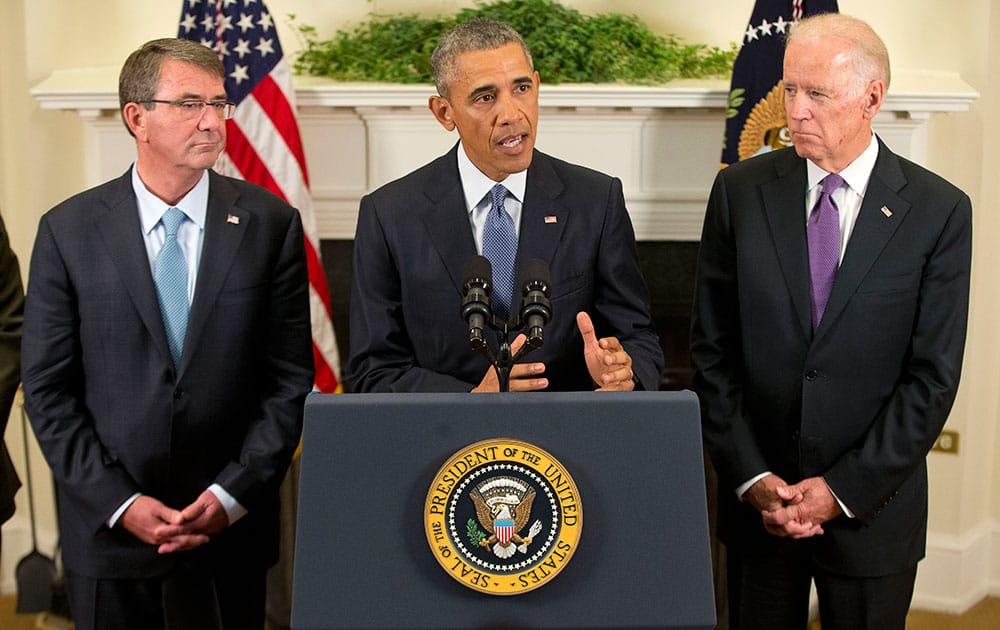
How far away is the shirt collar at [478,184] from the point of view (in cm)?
246

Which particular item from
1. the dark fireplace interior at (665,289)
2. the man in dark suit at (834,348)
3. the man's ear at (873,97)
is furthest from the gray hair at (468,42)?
the dark fireplace interior at (665,289)

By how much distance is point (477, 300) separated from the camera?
68.7 inches

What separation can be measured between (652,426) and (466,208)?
0.90 m

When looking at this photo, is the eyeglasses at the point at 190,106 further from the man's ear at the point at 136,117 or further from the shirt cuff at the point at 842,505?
the shirt cuff at the point at 842,505

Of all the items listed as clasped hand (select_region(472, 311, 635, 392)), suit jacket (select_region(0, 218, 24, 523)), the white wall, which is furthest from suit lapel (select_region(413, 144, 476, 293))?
the white wall

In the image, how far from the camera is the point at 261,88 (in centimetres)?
356

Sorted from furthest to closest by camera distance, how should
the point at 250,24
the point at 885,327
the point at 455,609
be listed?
the point at 250,24 < the point at 885,327 < the point at 455,609

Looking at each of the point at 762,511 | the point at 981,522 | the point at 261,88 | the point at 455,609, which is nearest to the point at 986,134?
the point at 981,522

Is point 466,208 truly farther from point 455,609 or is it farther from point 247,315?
point 455,609

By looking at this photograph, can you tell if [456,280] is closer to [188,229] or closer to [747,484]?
[188,229]

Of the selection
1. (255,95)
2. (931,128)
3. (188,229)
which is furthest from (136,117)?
(931,128)

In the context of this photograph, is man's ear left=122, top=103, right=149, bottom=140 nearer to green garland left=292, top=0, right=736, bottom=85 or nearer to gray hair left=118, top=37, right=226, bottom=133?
gray hair left=118, top=37, right=226, bottom=133

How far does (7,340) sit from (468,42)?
126 cm

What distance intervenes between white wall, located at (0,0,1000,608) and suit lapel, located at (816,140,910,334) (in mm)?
1616
